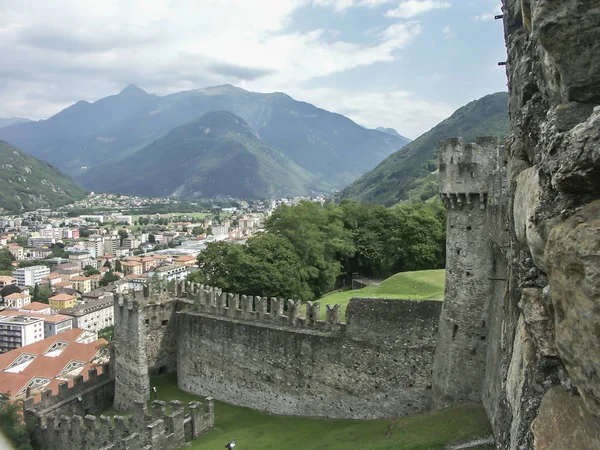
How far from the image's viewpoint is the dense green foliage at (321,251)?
131 ft

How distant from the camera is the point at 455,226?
66.1 feet

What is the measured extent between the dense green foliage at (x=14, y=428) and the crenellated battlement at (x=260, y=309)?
1126 centimetres

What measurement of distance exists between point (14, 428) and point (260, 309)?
50.0 ft

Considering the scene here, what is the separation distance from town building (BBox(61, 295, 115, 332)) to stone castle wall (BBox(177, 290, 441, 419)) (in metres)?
99.8

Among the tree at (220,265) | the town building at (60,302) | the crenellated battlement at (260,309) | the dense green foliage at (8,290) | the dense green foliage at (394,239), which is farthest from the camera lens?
the dense green foliage at (8,290)

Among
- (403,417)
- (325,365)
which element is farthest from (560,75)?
(325,365)

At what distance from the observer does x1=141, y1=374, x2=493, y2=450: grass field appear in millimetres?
17359

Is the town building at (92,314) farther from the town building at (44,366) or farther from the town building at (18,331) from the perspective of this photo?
the town building at (44,366)

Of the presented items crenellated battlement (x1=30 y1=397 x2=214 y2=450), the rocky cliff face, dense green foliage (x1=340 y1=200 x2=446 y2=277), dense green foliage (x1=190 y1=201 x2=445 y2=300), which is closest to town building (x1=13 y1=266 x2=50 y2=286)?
dense green foliage (x1=190 y1=201 x2=445 y2=300)

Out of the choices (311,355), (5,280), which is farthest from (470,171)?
(5,280)

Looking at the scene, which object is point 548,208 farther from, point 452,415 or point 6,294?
point 6,294

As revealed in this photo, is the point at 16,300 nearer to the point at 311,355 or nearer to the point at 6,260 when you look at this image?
the point at 6,260

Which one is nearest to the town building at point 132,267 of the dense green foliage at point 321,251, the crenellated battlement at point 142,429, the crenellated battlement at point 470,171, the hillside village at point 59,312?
the hillside village at point 59,312

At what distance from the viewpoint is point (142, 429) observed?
24391 mm
